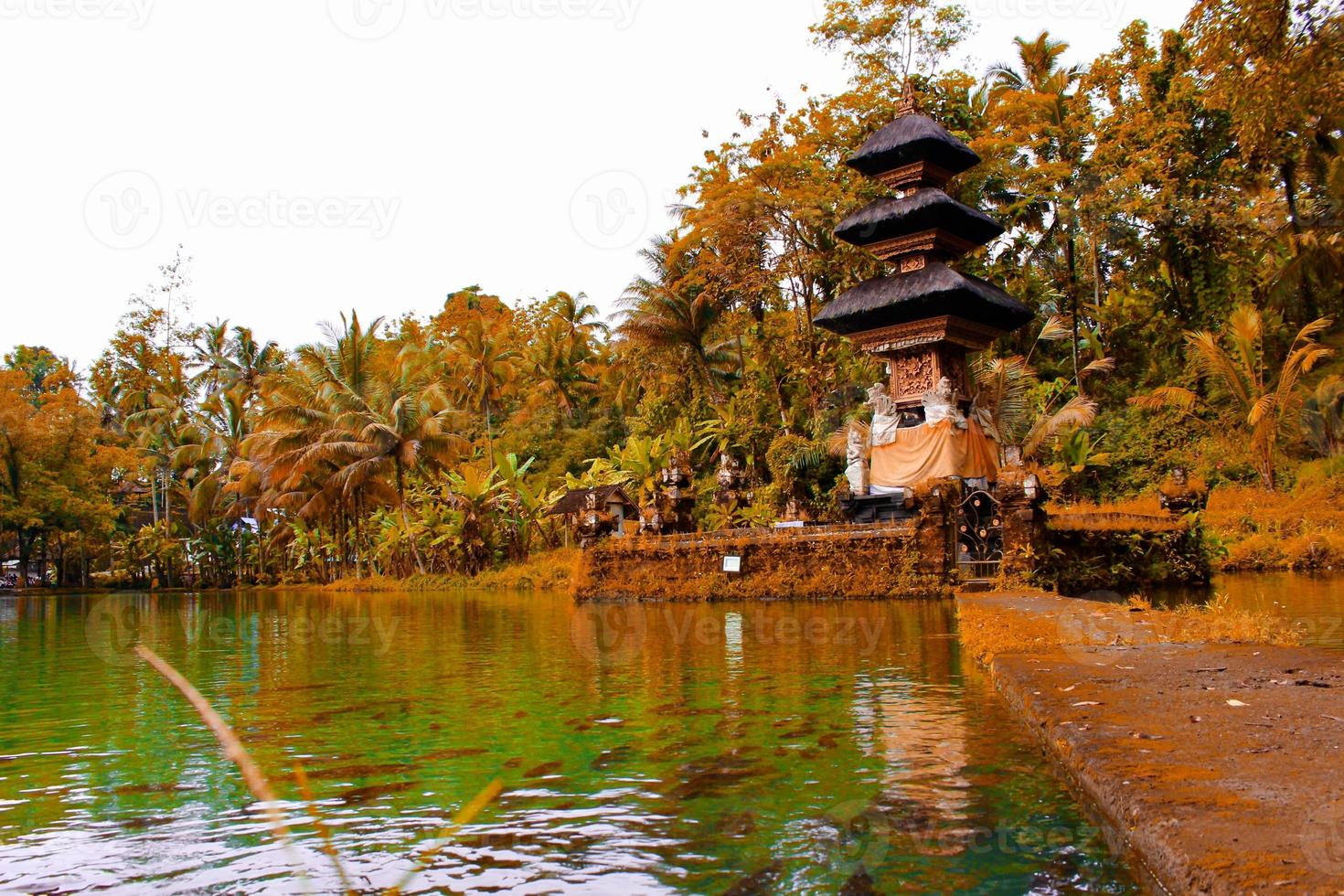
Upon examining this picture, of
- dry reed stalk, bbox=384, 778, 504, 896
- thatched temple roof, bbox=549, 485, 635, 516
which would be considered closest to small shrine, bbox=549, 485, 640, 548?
thatched temple roof, bbox=549, 485, 635, 516

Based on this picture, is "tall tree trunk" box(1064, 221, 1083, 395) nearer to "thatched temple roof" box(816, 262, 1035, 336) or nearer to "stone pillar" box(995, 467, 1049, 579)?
"thatched temple roof" box(816, 262, 1035, 336)

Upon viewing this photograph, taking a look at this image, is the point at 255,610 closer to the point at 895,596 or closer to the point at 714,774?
the point at 895,596

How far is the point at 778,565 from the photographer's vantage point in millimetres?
18906

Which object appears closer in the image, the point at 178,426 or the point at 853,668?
the point at 853,668

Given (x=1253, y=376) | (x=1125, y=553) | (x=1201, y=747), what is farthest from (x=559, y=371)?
(x=1201, y=747)

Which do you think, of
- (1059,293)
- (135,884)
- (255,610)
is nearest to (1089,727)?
(135,884)

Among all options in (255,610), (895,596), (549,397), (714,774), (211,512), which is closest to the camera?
(714,774)

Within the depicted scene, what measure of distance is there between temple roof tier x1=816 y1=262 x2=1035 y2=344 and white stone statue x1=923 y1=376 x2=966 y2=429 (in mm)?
1588

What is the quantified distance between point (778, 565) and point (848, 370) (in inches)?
570

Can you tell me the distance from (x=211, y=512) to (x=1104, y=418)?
3503cm

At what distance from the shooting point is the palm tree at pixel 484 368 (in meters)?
44.9

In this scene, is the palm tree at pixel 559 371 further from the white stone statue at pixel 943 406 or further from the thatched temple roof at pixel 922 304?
the white stone statue at pixel 943 406

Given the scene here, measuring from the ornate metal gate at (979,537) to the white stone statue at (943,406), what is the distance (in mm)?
5388

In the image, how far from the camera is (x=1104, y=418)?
30188 mm
